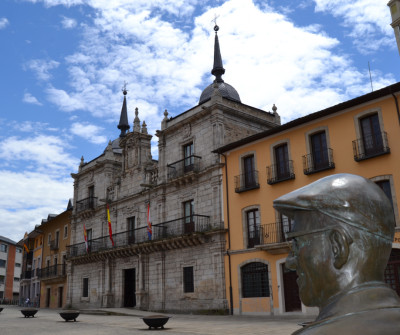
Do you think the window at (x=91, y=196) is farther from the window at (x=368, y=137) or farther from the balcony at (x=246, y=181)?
the window at (x=368, y=137)

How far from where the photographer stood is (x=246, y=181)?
873 inches

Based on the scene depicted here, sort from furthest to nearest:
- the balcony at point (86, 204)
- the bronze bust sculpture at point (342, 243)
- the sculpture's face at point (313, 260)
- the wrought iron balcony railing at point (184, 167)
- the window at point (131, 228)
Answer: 1. the balcony at point (86, 204)
2. the window at point (131, 228)
3. the wrought iron balcony railing at point (184, 167)
4. the sculpture's face at point (313, 260)
5. the bronze bust sculpture at point (342, 243)

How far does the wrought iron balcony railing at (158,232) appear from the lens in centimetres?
2350

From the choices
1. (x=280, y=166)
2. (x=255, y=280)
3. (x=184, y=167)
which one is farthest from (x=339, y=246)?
(x=184, y=167)

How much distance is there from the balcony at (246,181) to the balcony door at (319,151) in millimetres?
3370

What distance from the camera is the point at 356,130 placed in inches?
712

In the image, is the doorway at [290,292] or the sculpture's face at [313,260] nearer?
the sculpture's face at [313,260]

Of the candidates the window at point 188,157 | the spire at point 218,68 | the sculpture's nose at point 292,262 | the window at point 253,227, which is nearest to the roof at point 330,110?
the window at point 188,157

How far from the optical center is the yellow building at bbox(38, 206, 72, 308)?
38.8 metres

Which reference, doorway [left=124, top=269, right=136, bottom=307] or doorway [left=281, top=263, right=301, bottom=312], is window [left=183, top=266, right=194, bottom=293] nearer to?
doorway [left=281, top=263, right=301, bottom=312]

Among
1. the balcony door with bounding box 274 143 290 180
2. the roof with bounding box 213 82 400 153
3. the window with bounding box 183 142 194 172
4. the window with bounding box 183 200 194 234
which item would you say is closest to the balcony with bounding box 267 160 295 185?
the balcony door with bounding box 274 143 290 180

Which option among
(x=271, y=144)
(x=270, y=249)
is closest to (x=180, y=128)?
(x=271, y=144)

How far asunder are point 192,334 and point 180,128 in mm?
16280

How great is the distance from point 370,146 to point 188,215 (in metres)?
11.6
